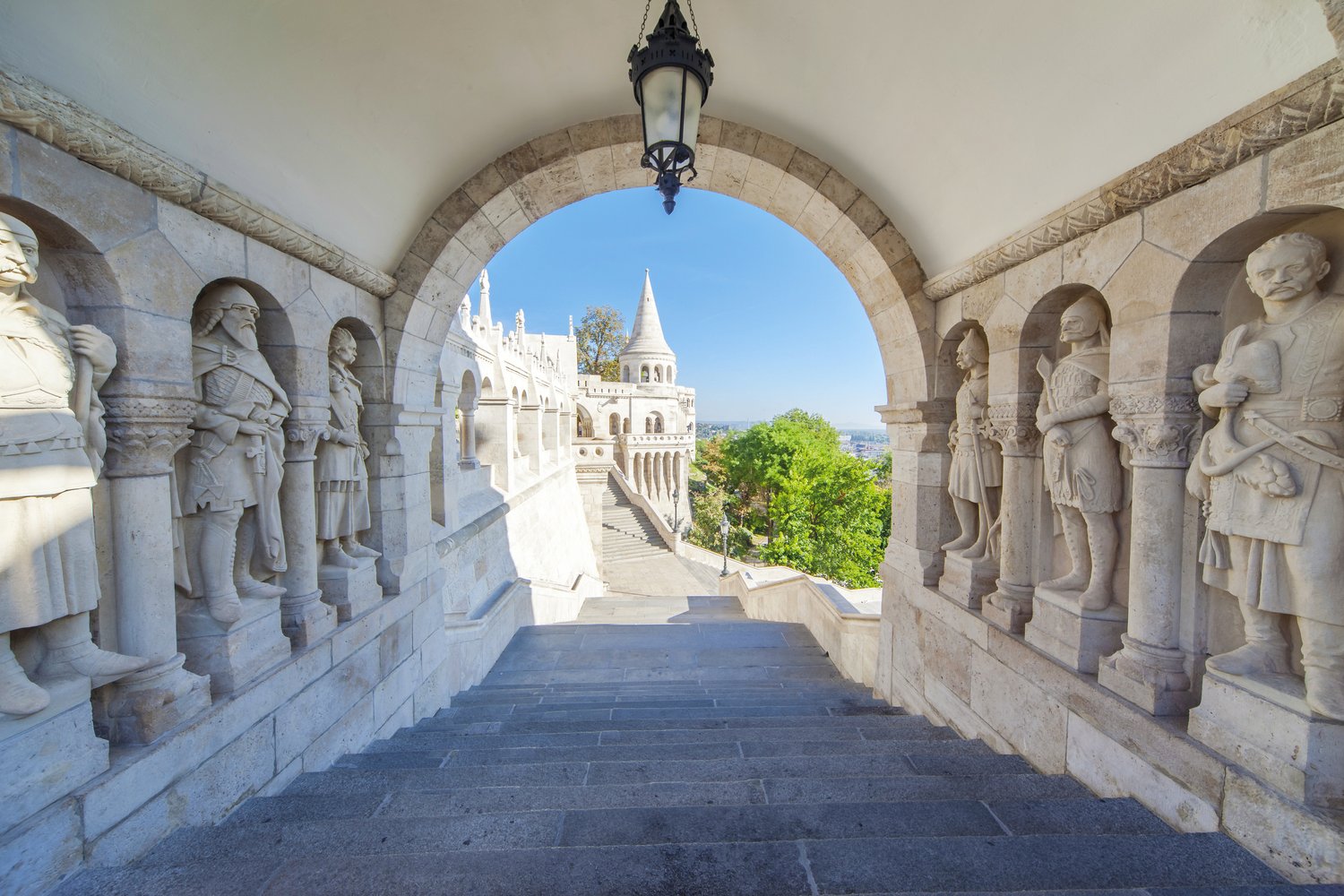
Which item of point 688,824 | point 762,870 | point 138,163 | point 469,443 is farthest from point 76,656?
point 469,443

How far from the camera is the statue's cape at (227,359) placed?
8.39ft

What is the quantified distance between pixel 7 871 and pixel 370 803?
1.01m

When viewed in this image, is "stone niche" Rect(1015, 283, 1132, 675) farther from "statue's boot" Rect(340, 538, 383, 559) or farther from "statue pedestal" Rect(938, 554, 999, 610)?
"statue's boot" Rect(340, 538, 383, 559)

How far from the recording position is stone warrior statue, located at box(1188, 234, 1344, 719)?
1838 millimetres

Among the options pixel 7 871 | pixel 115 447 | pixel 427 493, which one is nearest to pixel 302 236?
pixel 115 447

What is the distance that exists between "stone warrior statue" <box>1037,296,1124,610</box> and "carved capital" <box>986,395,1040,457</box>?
32 cm

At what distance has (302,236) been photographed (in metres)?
3.04

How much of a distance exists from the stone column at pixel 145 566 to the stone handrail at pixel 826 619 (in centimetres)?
480

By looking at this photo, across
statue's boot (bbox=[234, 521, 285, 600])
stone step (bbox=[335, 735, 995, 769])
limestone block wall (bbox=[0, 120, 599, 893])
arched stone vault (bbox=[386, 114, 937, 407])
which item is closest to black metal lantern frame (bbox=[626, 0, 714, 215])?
arched stone vault (bbox=[386, 114, 937, 407])

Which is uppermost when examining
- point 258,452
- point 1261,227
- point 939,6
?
point 939,6

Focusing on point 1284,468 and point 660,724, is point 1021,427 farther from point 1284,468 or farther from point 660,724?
point 660,724

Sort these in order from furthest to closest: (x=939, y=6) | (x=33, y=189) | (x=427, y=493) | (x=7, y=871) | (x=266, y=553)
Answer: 1. (x=427, y=493)
2. (x=266, y=553)
3. (x=939, y=6)
4. (x=33, y=189)
5. (x=7, y=871)

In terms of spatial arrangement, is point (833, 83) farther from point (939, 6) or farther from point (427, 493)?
point (427, 493)

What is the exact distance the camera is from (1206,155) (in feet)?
6.85
